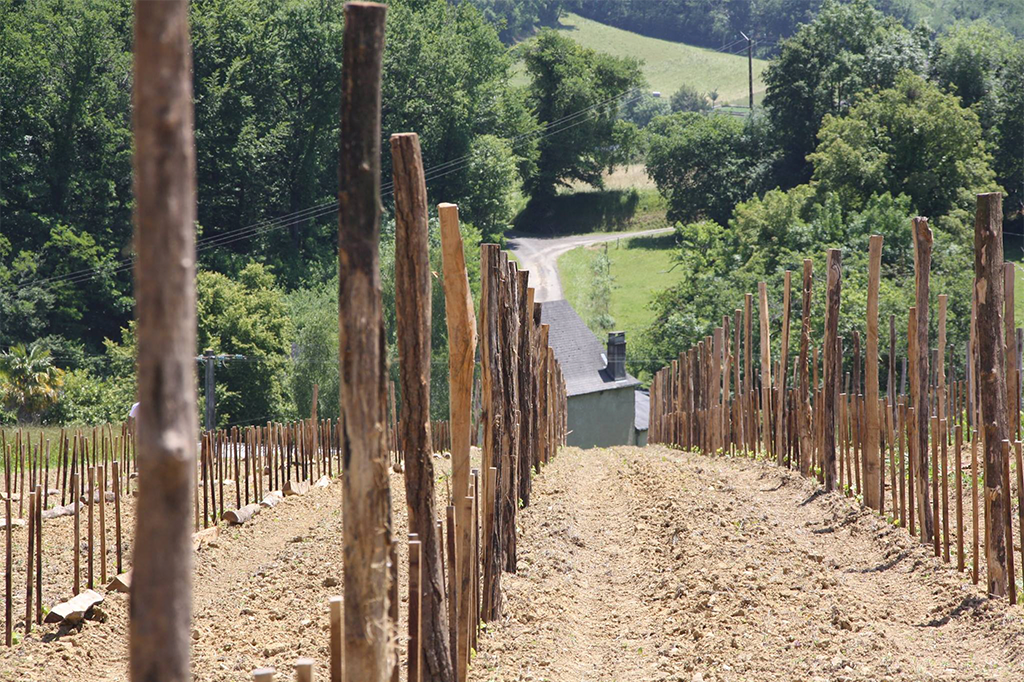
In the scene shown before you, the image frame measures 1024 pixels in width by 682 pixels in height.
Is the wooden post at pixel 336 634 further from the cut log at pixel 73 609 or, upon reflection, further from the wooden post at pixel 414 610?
the cut log at pixel 73 609

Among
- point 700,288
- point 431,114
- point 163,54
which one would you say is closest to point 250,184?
point 431,114

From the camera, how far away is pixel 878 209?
32062 millimetres

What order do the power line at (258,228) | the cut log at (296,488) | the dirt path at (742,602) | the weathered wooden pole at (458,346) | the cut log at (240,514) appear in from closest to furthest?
the dirt path at (742,602) < the weathered wooden pole at (458,346) < the cut log at (240,514) < the cut log at (296,488) < the power line at (258,228)

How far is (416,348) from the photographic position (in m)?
5.48

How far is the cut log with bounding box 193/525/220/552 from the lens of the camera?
35.5 ft

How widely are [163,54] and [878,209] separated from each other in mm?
31983

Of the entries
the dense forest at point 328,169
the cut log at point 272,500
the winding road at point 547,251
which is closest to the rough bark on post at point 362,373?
the cut log at point 272,500

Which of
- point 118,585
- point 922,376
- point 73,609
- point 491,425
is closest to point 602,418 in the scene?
point 922,376

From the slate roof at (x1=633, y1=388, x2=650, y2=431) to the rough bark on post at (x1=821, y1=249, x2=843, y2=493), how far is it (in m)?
21.3

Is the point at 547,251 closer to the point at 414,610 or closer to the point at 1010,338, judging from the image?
the point at 1010,338

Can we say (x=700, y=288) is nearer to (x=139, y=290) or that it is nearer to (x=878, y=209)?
(x=878, y=209)

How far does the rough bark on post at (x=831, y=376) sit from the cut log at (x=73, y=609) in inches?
285

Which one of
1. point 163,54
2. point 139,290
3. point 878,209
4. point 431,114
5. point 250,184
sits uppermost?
point 431,114

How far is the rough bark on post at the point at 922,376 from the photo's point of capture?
8.45 m
